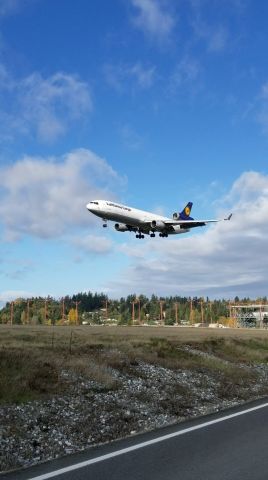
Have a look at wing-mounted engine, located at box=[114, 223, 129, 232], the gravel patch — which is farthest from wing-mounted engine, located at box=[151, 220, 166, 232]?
the gravel patch

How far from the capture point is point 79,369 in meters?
15.9

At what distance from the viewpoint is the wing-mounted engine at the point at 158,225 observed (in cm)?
5226

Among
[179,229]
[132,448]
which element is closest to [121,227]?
[179,229]

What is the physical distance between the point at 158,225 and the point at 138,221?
2.18 metres

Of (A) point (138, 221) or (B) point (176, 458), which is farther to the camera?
(A) point (138, 221)

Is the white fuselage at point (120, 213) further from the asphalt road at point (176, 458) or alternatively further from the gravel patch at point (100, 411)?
the asphalt road at point (176, 458)

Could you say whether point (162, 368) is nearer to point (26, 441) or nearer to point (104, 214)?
point (26, 441)

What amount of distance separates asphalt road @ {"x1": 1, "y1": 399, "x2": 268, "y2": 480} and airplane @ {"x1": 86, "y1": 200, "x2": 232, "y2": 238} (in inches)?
1534

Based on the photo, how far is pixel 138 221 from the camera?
51.7m

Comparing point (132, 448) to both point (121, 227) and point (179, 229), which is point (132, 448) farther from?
point (179, 229)

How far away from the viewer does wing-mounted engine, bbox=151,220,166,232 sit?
5226 cm

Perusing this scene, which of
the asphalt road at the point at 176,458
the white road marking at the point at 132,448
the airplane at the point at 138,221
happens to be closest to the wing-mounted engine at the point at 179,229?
the airplane at the point at 138,221

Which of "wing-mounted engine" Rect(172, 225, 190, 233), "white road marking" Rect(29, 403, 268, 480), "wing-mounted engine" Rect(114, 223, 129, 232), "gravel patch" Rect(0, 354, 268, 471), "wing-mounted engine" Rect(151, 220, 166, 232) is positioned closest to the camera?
"white road marking" Rect(29, 403, 268, 480)

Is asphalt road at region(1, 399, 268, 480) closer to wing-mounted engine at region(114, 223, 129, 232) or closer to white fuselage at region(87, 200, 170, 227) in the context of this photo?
white fuselage at region(87, 200, 170, 227)
